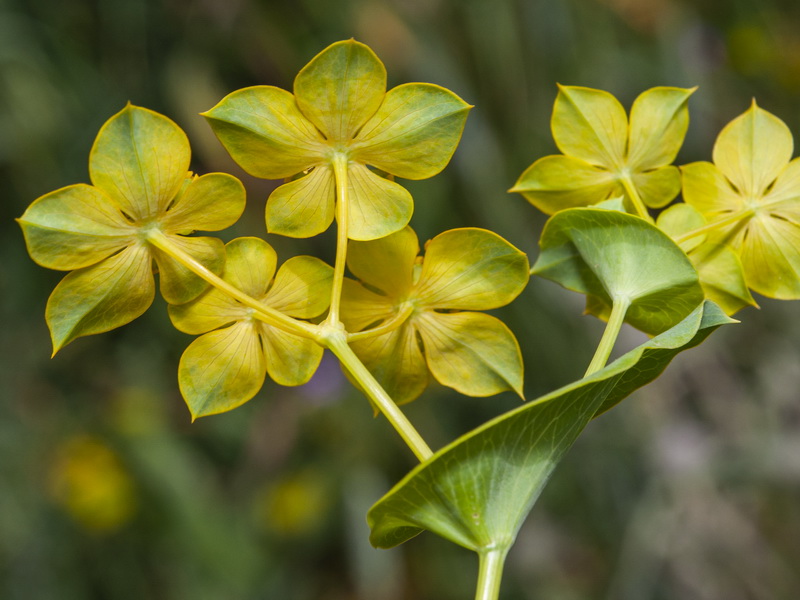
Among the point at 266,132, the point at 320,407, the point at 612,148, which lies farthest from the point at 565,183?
the point at 320,407

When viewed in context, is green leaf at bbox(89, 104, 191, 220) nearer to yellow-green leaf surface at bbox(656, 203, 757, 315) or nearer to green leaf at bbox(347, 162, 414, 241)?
green leaf at bbox(347, 162, 414, 241)

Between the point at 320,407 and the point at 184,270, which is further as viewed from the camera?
the point at 320,407

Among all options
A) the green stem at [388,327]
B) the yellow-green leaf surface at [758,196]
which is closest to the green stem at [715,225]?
the yellow-green leaf surface at [758,196]

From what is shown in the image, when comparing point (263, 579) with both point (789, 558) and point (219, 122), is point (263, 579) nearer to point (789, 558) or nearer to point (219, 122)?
point (789, 558)

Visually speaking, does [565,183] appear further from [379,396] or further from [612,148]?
[379,396]

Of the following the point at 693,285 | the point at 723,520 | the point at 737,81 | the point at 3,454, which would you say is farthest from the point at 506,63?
the point at 693,285

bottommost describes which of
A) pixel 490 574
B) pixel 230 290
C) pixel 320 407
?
pixel 320 407
